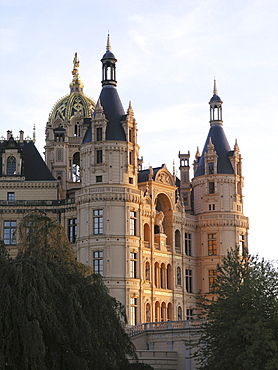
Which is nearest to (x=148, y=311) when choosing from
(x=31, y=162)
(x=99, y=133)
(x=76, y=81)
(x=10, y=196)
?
(x=99, y=133)

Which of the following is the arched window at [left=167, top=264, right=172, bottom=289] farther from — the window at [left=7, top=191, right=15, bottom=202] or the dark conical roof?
the window at [left=7, top=191, right=15, bottom=202]

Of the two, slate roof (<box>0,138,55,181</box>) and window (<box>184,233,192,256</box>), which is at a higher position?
slate roof (<box>0,138,55,181</box>)

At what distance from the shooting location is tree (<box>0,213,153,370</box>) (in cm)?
4322

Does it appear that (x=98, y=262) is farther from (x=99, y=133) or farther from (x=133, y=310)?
(x=99, y=133)

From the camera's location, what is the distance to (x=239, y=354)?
49781 mm

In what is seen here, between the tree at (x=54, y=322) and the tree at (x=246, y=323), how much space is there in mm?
5710

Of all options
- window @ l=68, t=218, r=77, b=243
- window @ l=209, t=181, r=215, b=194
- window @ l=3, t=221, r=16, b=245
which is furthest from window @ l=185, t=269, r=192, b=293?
window @ l=3, t=221, r=16, b=245

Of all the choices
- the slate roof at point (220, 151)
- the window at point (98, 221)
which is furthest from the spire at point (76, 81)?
the window at point (98, 221)

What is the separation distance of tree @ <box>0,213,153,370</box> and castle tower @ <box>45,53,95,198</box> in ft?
140

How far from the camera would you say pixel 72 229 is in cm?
8319

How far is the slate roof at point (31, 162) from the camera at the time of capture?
87000 millimetres

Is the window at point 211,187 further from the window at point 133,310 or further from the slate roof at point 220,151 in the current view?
the window at point 133,310

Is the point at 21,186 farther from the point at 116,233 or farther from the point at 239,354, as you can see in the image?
the point at 239,354

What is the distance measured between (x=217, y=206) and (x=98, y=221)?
48.4ft
